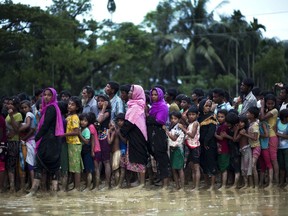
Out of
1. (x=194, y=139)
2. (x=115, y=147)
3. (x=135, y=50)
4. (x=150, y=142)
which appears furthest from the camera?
(x=135, y=50)

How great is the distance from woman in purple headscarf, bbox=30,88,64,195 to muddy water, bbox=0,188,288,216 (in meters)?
0.42

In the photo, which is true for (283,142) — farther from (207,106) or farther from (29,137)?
(29,137)

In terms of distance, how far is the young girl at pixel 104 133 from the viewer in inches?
451

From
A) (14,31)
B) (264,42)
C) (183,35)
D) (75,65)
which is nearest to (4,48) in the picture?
(14,31)

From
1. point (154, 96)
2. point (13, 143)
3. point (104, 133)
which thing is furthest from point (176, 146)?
point (13, 143)

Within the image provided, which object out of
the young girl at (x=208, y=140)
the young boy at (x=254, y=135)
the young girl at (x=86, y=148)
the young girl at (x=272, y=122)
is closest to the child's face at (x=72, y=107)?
the young girl at (x=86, y=148)

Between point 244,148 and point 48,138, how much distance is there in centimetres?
336

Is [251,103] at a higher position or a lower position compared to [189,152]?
higher

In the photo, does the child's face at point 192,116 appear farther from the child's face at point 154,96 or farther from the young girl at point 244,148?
the young girl at point 244,148

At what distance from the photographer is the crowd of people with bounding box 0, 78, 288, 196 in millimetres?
11008

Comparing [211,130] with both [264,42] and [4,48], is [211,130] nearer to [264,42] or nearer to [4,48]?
[4,48]

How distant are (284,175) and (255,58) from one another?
42580 millimetres

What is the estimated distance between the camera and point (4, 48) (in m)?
33.5

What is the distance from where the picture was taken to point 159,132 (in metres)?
11.3
